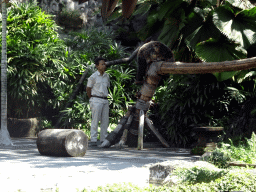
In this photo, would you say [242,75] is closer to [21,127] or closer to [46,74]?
[46,74]

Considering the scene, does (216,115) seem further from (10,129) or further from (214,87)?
(10,129)

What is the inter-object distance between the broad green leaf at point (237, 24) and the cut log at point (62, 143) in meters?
2.90

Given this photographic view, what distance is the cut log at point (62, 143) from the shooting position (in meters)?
6.02

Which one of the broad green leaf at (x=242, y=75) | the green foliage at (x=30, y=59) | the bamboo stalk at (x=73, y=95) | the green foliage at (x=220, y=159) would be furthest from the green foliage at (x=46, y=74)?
the green foliage at (x=220, y=159)

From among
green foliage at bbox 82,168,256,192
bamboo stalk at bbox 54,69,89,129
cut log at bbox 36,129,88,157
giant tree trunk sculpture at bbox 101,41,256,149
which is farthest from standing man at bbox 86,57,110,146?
green foliage at bbox 82,168,256,192

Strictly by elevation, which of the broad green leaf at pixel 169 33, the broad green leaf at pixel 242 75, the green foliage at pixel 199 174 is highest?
the broad green leaf at pixel 169 33

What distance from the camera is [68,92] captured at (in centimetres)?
1177

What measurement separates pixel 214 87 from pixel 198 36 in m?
2.51

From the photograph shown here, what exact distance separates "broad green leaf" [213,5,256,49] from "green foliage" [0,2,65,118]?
20.4ft

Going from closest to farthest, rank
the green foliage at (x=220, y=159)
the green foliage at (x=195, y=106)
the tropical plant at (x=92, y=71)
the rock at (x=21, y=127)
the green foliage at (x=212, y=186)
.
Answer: the green foliage at (x=212, y=186) < the green foliage at (x=220, y=159) < the green foliage at (x=195, y=106) < the tropical plant at (x=92, y=71) < the rock at (x=21, y=127)

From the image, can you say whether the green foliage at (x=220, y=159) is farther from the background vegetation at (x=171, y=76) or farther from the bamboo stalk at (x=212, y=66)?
the background vegetation at (x=171, y=76)

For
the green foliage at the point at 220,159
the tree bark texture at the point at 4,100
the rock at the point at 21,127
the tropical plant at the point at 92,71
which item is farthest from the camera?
the rock at the point at 21,127

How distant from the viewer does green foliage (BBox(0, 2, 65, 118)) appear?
10742 millimetres

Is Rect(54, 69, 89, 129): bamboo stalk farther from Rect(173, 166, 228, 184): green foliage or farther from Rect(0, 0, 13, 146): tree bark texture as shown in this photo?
Rect(173, 166, 228, 184): green foliage
